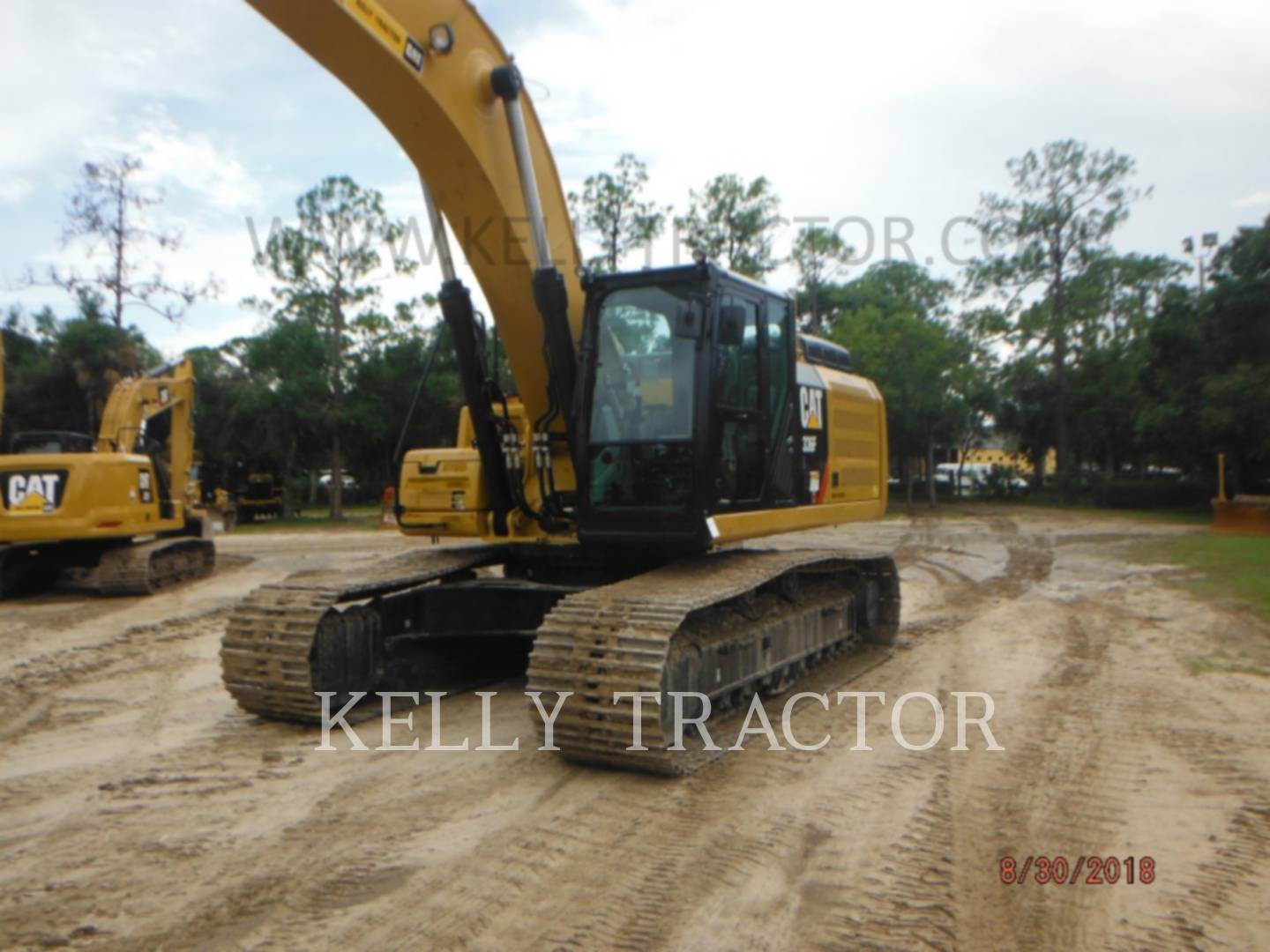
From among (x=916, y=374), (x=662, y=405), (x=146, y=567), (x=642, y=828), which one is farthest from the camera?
(x=916, y=374)

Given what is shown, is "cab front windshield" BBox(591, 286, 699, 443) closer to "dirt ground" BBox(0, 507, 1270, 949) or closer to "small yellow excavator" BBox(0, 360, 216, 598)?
"dirt ground" BBox(0, 507, 1270, 949)

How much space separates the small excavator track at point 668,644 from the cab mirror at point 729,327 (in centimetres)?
133

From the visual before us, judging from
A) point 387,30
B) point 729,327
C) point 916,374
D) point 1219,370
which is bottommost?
point 729,327

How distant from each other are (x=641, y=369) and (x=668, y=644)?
5.71 ft

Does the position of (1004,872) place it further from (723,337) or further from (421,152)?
(421,152)

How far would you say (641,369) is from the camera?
231 inches

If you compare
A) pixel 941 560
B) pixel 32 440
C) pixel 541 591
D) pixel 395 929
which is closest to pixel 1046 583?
pixel 941 560

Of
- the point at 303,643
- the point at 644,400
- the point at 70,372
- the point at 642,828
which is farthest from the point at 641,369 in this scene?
the point at 70,372

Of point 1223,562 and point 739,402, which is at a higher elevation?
point 739,402

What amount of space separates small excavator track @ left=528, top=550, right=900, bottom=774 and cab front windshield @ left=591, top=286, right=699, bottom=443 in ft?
Answer: 2.84

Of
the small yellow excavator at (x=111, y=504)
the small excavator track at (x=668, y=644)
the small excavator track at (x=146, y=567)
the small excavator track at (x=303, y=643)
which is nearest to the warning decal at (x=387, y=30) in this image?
the small excavator track at (x=668, y=644)

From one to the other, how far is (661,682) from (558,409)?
2.10m
